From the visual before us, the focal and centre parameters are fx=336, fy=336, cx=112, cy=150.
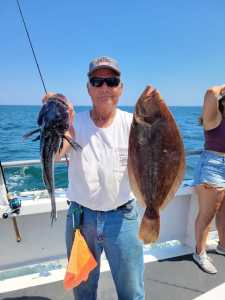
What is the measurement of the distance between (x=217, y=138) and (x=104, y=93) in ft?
6.02

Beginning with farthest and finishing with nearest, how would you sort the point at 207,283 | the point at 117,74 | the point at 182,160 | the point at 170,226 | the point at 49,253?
the point at 170,226 → the point at 49,253 → the point at 207,283 → the point at 117,74 → the point at 182,160

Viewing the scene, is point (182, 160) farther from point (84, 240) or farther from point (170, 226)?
point (170, 226)

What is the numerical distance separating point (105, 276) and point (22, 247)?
0.90 meters

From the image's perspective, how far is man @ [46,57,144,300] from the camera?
2072 mm

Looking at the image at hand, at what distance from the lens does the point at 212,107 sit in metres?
3.29

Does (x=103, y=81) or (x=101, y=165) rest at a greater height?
(x=103, y=81)

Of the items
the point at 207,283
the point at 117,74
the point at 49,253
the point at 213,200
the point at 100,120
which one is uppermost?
the point at 117,74

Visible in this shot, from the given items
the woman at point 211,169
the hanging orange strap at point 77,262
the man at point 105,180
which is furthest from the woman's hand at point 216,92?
the hanging orange strap at point 77,262

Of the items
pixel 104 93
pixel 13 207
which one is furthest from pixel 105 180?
pixel 13 207

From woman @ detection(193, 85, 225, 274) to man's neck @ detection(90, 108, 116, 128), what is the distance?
1517 mm

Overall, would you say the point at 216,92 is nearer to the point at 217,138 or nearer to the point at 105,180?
the point at 217,138

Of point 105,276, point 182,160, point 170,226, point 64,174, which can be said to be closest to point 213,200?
point 170,226

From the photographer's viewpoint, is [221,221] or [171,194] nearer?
[171,194]

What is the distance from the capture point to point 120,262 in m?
2.14
